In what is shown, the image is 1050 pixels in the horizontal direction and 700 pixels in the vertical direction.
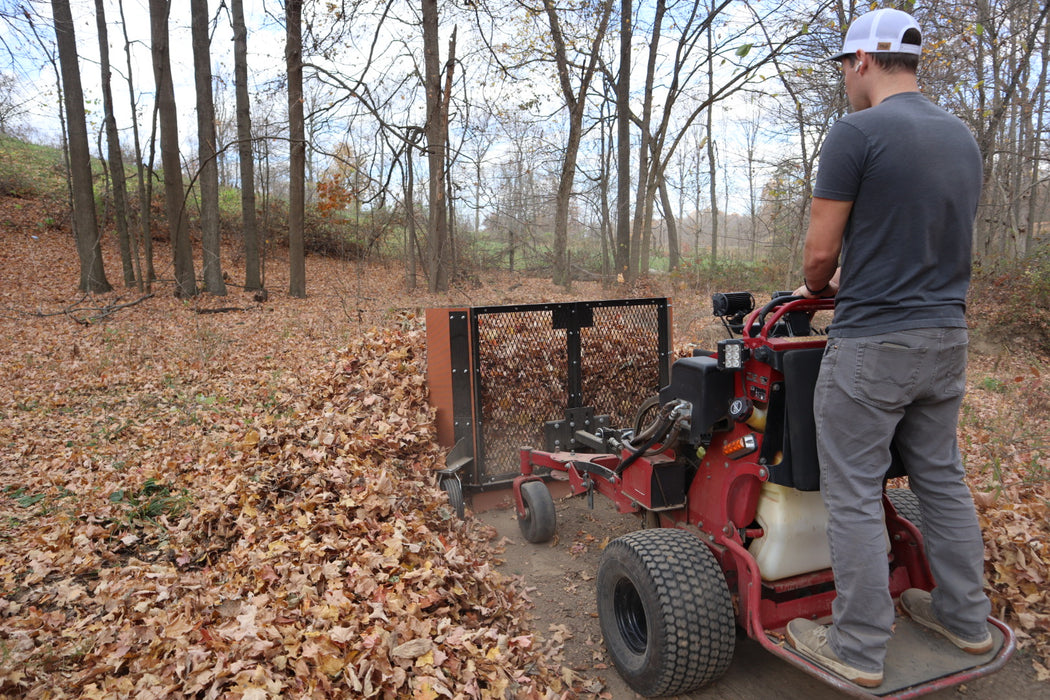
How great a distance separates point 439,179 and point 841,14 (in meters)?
8.79

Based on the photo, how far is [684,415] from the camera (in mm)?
3025

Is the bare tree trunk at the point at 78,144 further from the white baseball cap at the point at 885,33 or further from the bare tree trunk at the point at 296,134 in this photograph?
the white baseball cap at the point at 885,33

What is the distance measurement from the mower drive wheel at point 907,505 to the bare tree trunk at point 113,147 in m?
18.2

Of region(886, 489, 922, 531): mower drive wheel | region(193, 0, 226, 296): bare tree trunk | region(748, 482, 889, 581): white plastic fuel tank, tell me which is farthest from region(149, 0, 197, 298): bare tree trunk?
region(886, 489, 922, 531): mower drive wheel

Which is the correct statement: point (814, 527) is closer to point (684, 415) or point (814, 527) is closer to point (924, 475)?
point (924, 475)

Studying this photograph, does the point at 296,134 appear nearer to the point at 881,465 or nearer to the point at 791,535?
the point at 791,535

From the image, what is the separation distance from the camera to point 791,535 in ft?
8.91

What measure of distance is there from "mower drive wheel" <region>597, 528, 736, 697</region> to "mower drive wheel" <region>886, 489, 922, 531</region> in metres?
1.06

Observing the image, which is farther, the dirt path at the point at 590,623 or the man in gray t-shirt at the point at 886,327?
the dirt path at the point at 590,623

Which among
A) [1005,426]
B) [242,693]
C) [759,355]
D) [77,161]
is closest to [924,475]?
[759,355]

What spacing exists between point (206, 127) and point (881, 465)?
16.2 meters

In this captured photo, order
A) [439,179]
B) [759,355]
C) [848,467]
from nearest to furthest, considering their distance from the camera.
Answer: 1. [848,467]
2. [759,355]
3. [439,179]

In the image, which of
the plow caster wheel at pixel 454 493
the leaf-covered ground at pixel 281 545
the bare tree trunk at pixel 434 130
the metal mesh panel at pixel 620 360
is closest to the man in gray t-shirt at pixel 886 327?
the leaf-covered ground at pixel 281 545

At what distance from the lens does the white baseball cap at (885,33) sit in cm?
230
